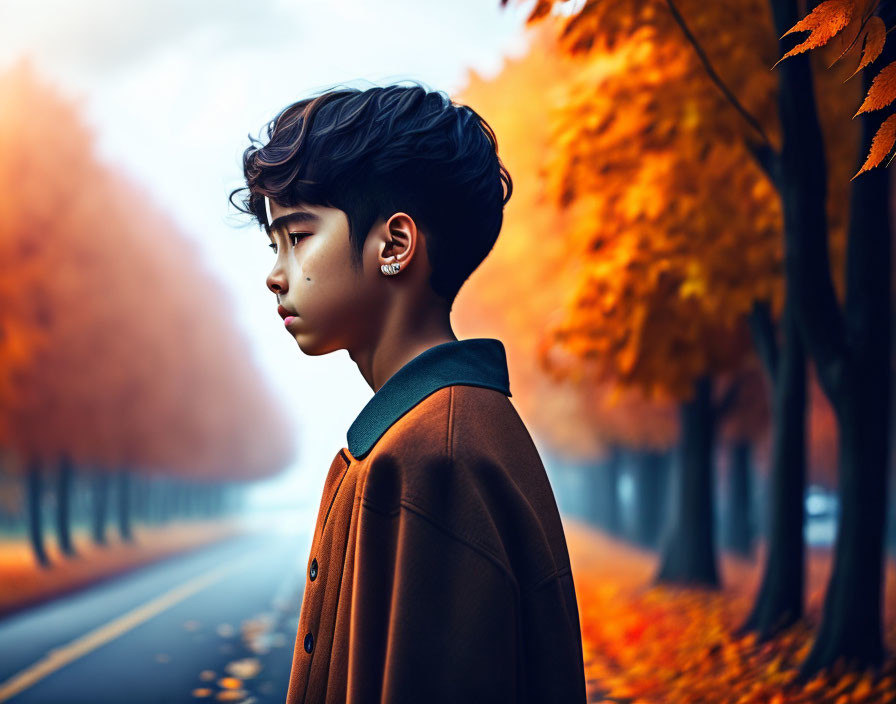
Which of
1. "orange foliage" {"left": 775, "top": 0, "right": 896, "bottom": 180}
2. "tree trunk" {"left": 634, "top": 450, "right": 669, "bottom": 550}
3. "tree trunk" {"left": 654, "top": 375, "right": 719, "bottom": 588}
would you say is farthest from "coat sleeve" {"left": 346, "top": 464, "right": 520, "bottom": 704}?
"tree trunk" {"left": 634, "top": 450, "right": 669, "bottom": 550}

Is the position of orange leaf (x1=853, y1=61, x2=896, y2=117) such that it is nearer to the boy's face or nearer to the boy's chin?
the boy's face

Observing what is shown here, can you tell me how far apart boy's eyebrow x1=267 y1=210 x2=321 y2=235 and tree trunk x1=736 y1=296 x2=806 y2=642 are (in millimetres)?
6265

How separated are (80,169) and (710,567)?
14.0 meters

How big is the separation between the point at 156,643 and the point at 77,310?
32.0 feet

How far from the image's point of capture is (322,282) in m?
2.08

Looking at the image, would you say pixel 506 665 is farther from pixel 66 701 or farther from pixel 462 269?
pixel 66 701

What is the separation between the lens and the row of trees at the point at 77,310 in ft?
53.9

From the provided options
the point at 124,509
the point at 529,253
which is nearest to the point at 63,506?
the point at 124,509

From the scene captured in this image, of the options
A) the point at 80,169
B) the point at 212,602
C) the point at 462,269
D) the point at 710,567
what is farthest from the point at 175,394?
the point at 462,269

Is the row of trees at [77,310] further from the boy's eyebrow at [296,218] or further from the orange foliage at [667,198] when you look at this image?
the boy's eyebrow at [296,218]

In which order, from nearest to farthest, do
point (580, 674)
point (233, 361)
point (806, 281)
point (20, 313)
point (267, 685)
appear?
point (580, 674)
point (806, 281)
point (267, 685)
point (20, 313)
point (233, 361)

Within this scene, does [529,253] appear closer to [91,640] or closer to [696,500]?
[696,500]

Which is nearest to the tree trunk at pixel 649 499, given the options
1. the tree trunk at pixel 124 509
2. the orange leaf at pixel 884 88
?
the tree trunk at pixel 124 509

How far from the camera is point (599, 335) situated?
29.1 feet
